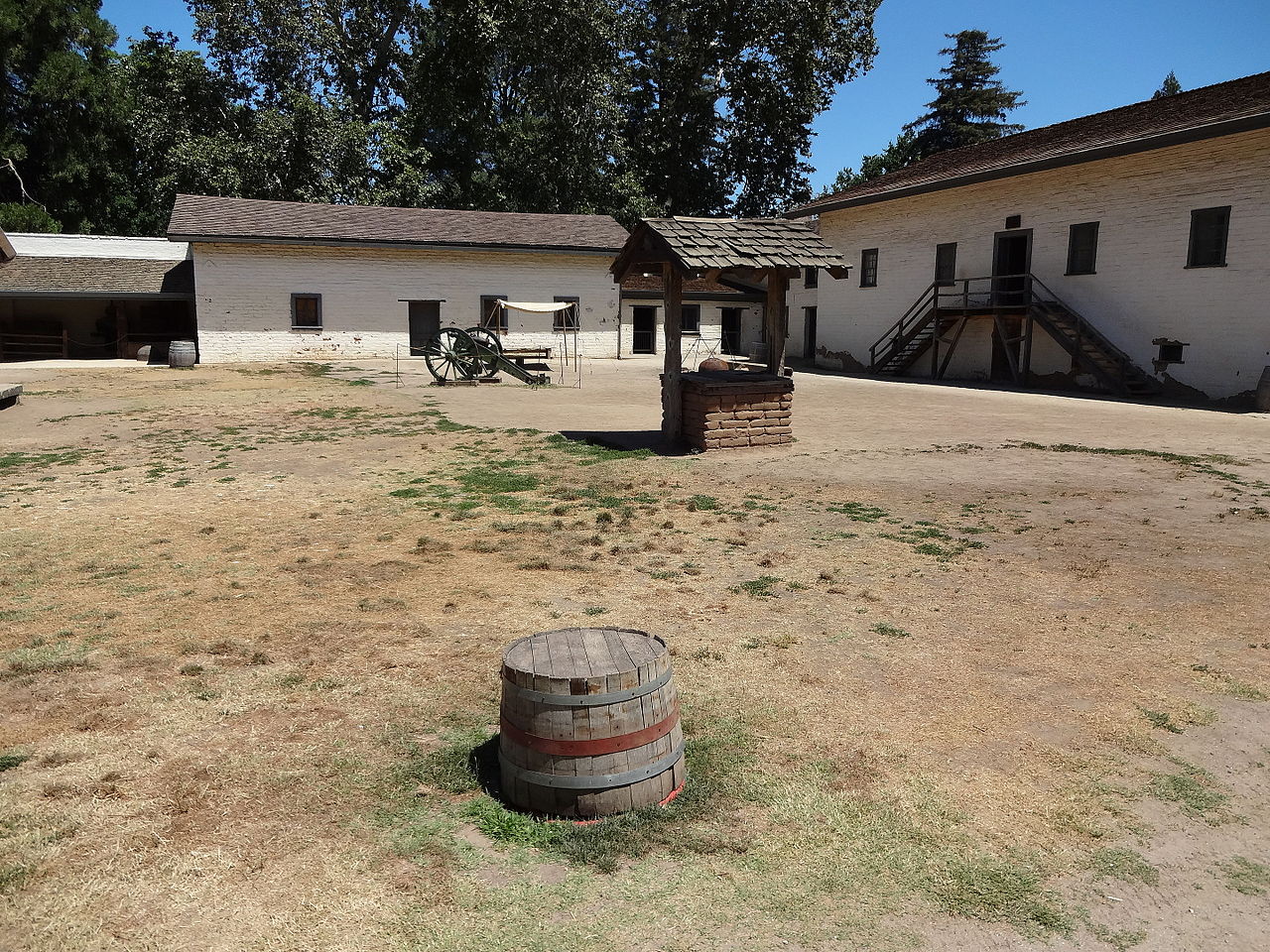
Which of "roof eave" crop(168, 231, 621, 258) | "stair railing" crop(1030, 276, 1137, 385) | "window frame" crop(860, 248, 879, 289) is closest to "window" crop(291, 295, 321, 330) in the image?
"roof eave" crop(168, 231, 621, 258)

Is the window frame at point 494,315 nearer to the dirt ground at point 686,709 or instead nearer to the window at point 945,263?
the window at point 945,263

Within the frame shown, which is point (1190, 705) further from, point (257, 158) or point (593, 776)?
point (257, 158)

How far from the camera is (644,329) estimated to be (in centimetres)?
3747

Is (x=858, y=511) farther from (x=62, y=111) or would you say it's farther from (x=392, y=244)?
(x=62, y=111)

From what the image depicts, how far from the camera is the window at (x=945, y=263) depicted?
1058 inches

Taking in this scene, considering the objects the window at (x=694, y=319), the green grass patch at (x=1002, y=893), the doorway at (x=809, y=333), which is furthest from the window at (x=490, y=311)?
the green grass patch at (x=1002, y=893)

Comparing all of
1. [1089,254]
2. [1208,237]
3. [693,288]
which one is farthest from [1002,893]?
[693,288]

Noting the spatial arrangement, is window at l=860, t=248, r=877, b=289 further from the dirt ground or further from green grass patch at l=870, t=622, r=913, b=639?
green grass patch at l=870, t=622, r=913, b=639

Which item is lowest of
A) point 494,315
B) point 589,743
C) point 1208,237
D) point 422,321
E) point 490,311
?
point 589,743

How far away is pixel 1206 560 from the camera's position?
22.2 feet

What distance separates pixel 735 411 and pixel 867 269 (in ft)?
66.5

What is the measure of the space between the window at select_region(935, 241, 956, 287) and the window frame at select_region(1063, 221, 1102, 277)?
12.4ft

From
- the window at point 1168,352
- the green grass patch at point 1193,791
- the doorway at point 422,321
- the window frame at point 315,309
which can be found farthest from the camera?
the doorway at point 422,321

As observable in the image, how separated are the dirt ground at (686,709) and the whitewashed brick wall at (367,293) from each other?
21562mm
